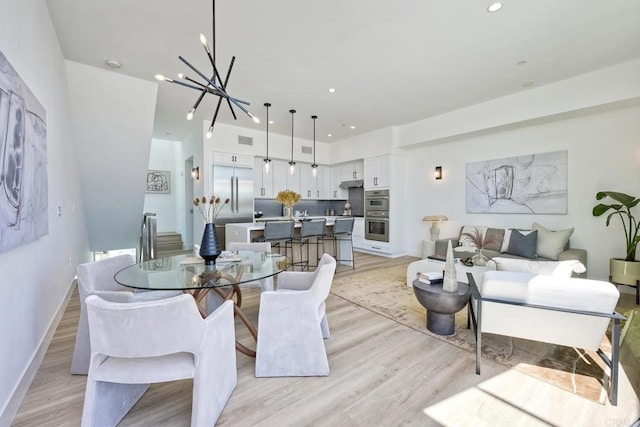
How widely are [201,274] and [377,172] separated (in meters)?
5.31

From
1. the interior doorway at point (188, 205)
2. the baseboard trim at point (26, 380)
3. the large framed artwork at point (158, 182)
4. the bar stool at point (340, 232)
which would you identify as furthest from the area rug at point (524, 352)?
the large framed artwork at point (158, 182)

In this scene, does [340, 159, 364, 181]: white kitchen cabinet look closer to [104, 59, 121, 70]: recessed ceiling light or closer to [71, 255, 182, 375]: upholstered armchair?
[104, 59, 121, 70]: recessed ceiling light

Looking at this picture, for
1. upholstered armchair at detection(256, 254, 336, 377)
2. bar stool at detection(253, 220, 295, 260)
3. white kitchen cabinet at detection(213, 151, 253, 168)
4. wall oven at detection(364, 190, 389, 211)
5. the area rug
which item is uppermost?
white kitchen cabinet at detection(213, 151, 253, 168)

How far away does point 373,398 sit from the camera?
1767 mm

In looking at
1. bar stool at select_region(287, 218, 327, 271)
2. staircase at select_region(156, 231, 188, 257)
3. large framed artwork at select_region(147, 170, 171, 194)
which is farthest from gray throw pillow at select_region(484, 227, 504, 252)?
large framed artwork at select_region(147, 170, 171, 194)

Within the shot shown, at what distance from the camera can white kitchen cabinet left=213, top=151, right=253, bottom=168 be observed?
5777 mm

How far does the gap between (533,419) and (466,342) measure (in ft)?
2.90

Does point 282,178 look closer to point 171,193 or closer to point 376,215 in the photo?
point 376,215

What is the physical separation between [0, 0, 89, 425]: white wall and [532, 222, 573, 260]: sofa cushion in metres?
5.79

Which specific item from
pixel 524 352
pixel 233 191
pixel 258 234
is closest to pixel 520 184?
pixel 524 352

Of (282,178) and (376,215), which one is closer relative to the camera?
(376,215)

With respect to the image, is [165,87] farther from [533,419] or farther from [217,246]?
[533,419]

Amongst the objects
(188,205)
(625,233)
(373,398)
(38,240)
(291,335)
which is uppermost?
(188,205)

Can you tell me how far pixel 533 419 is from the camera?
1583mm
